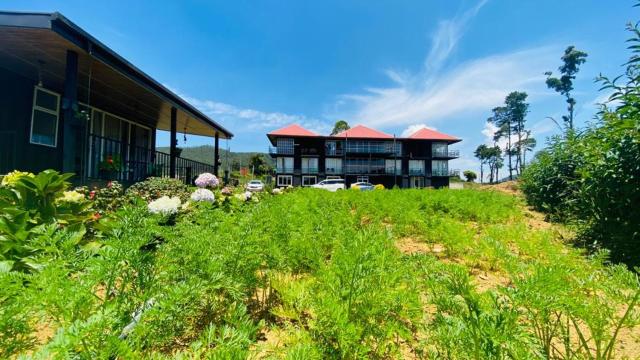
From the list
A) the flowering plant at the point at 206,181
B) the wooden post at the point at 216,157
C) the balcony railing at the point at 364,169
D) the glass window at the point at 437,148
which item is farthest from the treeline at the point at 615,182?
the glass window at the point at 437,148

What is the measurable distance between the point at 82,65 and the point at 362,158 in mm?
38015

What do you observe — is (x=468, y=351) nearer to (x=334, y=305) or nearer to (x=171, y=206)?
(x=334, y=305)

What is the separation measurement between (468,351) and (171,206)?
10.2 ft

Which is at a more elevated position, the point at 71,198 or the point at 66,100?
the point at 66,100

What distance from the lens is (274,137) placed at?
42531mm

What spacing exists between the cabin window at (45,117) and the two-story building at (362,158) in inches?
1335

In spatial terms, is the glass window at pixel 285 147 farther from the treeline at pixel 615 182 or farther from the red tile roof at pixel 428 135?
the treeline at pixel 615 182

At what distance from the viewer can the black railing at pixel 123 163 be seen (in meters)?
8.09

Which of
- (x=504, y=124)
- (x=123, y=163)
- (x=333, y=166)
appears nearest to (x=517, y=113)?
(x=504, y=124)

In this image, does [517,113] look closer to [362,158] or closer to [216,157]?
[362,158]

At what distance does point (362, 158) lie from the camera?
43188 millimetres

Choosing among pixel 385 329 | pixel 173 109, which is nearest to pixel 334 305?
pixel 385 329

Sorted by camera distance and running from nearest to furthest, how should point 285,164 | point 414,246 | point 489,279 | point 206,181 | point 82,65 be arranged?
1. point 489,279
2. point 414,246
3. point 206,181
4. point 82,65
5. point 285,164

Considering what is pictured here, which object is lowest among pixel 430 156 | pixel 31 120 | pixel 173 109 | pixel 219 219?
pixel 219 219
